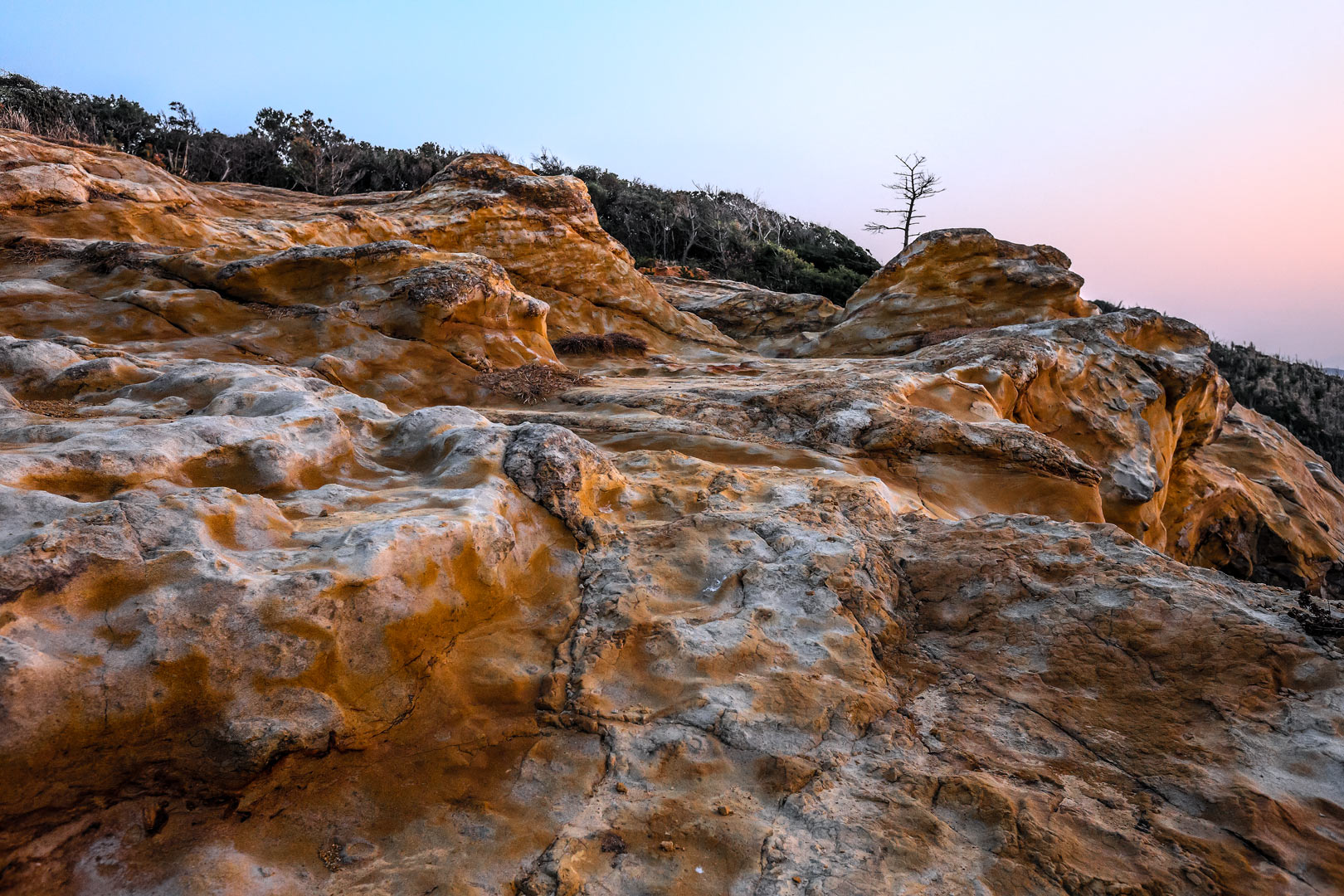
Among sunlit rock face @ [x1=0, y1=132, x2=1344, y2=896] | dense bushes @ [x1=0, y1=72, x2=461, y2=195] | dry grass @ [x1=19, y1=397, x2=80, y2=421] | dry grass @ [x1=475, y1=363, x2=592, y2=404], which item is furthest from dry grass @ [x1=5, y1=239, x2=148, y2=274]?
dense bushes @ [x1=0, y1=72, x2=461, y2=195]

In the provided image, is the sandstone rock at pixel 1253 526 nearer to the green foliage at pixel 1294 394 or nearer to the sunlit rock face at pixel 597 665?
the sunlit rock face at pixel 597 665

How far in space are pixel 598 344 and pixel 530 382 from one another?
421 centimetres

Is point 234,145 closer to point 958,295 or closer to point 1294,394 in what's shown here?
point 958,295

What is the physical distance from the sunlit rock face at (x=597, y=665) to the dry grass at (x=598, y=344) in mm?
5959

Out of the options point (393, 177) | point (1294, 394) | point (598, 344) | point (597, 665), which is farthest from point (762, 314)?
point (1294, 394)

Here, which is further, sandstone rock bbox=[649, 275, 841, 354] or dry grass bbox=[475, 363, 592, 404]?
sandstone rock bbox=[649, 275, 841, 354]

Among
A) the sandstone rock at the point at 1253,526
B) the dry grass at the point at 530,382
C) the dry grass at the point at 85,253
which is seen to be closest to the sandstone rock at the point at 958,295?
the sandstone rock at the point at 1253,526

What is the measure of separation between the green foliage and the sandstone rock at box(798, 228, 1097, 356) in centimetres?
2058

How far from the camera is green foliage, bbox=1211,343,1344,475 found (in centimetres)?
2988

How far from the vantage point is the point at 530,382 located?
8.42 metres

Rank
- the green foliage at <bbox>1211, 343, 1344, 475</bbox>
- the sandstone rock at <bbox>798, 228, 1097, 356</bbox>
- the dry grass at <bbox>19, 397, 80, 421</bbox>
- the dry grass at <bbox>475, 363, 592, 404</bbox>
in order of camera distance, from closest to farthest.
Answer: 1. the dry grass at <bbox>19, 397, 80, 421</bbox>
2. the dry grass at <bbox>475, 363, 592, 404</bbox>
3. the sandstone rock at <bbox>798, 228, 1097, 356</bbox>
4. the green foliage at <bbox>1211, 343, 1344, 475</bbox>

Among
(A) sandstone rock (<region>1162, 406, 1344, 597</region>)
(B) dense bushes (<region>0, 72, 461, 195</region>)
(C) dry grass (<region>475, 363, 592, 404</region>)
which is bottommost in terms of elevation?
(A) sandstone rock (<region>1162, 406, 1344, 597</region>)

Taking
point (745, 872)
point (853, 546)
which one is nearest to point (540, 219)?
point (853, 546)

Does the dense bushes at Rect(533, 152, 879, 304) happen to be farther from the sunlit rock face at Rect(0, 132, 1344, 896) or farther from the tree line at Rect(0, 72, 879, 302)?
the sunlit rock face at Rect(0, 132, 1344, 896)
